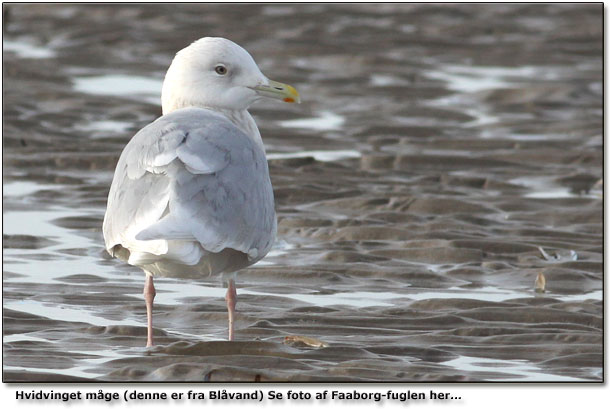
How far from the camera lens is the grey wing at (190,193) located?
19.8 feet

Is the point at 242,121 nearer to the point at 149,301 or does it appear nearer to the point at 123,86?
the point at 149,301

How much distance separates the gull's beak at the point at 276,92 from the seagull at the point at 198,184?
0.04 metres

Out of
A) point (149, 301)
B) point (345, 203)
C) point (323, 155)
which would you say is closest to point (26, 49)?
point (323, 155)

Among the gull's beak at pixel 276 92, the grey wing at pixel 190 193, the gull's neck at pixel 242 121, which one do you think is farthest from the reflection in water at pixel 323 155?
the grey wing at pixel 190 193

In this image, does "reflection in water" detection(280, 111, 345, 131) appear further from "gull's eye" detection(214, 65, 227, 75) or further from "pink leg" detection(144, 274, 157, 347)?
"pink leg" detection(144, 274, 157, 347)

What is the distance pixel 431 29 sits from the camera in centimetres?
1927

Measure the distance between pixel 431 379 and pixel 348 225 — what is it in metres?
3.53

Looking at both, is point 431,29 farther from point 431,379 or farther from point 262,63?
point 431,379

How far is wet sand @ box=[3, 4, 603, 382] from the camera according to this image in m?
6.60

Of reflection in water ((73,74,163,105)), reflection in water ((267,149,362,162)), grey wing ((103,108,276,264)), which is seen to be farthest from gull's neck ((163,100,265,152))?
reflection in water ((73,74,163,105))

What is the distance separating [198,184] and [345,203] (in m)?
4.06

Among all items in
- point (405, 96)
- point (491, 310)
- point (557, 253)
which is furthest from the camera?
point (405, 96)

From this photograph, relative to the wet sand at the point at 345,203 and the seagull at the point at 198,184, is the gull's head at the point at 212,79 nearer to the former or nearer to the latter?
the seagull at the point at 198,184

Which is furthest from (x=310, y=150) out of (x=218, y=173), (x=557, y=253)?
(x=218, y=173)
